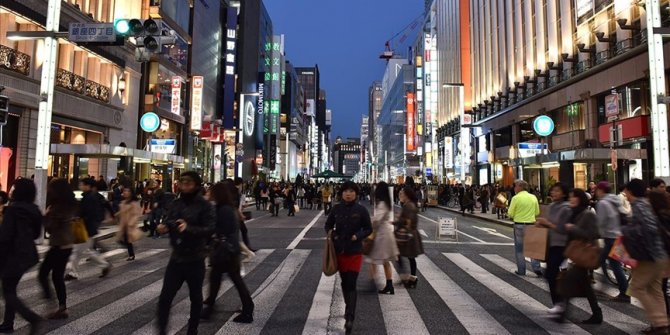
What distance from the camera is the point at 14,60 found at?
18859 millimetres

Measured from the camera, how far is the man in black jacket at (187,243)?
4.42m

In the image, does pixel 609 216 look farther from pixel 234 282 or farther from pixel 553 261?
pixel 234 282

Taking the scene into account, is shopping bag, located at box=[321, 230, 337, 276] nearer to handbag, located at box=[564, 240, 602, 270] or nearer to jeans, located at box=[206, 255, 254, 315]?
jeans, located at box=[206, 255, 254, 315]

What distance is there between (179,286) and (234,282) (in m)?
1.34

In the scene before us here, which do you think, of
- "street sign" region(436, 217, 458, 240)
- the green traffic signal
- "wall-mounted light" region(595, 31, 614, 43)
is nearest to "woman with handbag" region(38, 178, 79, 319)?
the green traffic signal

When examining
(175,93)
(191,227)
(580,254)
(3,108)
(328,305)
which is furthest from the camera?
(175,93)

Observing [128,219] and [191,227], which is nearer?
[191,227]

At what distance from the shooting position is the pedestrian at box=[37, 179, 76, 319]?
577cm

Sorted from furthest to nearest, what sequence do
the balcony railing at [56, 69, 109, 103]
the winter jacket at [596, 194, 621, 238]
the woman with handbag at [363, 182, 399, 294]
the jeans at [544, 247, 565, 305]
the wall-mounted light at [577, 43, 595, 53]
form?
the wall-mounted light at [577, 43, 595, 53], the balcony railing at [56, 69, 109, 103], the woman with handbag at [363, 182, 399, 294], the winter jacket at [596, 194, 621, 238], the jeans at [544, 247, 565, 305]

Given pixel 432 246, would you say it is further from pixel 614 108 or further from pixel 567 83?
pixel 567 83

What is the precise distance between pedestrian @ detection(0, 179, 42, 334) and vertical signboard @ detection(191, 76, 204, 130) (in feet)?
123

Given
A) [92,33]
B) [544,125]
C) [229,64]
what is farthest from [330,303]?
[229,64]

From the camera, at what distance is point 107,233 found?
1442cm

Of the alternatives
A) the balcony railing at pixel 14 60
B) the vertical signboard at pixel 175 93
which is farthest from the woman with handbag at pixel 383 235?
the vertical signboard at pixel 175 93
